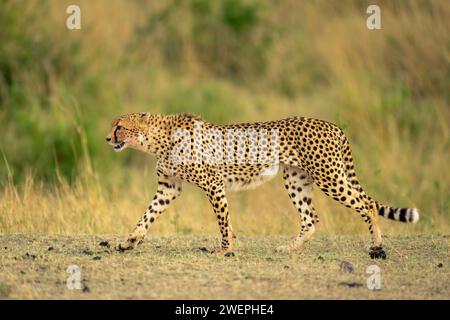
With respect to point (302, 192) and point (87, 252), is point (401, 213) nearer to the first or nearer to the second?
point (302, 192)

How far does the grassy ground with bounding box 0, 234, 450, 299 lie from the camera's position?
20.0 ft

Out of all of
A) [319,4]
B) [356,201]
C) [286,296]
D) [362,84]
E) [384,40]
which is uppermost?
[319,4]

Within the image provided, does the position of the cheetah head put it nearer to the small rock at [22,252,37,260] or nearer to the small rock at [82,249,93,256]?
the small rock at [82,249,93,256]

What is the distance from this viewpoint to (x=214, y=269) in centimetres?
672

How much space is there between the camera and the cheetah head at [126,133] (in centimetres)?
752

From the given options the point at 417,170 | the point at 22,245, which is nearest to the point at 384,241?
the point at 22,245

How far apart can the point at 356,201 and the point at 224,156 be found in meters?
1.11

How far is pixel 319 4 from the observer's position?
18.1 m

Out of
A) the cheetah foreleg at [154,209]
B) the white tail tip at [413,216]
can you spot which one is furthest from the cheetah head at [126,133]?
the white tail tip at [413,216]

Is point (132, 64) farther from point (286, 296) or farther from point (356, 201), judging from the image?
point (286, 296)

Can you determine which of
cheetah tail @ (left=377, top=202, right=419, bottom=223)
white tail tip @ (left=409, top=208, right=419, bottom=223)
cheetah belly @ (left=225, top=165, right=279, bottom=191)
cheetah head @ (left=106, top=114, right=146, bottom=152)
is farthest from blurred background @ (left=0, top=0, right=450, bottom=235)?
white tail tip @ (left=409, top=208, right=419, bottom=223)

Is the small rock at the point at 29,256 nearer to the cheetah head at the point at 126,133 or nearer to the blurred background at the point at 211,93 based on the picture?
the cheetah head at the point at 126,133

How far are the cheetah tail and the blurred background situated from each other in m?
1.62

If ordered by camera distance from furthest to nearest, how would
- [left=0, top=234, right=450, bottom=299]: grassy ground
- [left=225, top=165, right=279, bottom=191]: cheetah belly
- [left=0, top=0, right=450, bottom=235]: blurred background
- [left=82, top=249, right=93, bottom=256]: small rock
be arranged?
[left=0, top=0, right=450, bottom=235]: blurred background → [left=225, top=165, right=279, bottom=191]: cheetah belly → [left=82, top=249, right=93, bottom=256]: small rock → [left=0, top=234, right=450, bottom=299]: grassy ground
